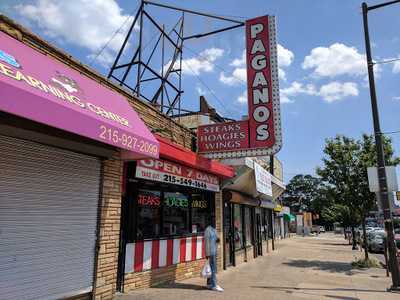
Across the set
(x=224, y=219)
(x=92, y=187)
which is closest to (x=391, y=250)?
(x=224, y=219)

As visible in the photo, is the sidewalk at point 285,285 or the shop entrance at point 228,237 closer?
the sidewalk at point 285,285

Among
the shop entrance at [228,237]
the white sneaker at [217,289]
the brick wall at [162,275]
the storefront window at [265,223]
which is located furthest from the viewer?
the storefront window at [265,223]

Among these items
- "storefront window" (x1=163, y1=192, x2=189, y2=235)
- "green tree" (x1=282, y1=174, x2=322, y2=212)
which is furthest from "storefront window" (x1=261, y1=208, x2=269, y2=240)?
"green tree" (x1=282, y1=174, x2=322, y2=212)

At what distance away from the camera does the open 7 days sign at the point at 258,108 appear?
9.81 meters

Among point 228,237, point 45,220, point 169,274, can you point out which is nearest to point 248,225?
point 228,237

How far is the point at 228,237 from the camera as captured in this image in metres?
14.6

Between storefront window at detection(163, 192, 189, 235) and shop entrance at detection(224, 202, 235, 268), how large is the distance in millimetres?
3336

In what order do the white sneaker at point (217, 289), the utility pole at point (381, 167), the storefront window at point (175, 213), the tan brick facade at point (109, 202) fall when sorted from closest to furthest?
the tan brick facade at point (109, 202), the white sneaker at point (217, 289), the storefront window at point (175, 213), the utility pole at point (381, 167)

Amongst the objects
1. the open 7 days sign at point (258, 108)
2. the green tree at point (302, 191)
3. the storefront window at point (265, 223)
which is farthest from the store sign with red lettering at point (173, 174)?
the green tree at point (302, 191)

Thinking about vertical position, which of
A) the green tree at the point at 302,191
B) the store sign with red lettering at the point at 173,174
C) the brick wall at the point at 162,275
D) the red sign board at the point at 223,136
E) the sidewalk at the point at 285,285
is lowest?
the sidewalk at the point at 285,285

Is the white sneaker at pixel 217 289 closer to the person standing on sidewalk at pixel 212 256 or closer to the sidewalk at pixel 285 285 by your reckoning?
the person standing on sidewalk at pixel 212 256

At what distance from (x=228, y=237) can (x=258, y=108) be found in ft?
21.4

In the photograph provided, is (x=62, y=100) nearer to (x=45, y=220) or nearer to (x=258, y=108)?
(x=45, y=220)

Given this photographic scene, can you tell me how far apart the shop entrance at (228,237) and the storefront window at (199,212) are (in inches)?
75.2
